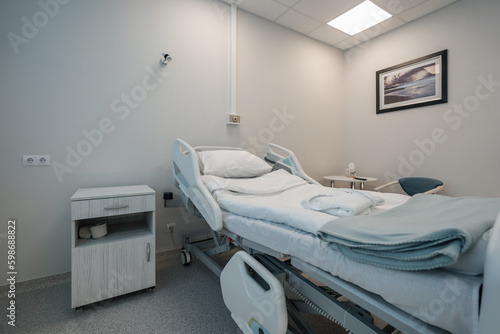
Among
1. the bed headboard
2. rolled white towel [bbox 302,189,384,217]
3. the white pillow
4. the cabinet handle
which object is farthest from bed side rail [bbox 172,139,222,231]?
rolled white towel [bbox 302,189,384,217]

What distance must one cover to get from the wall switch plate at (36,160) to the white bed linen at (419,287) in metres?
2.17

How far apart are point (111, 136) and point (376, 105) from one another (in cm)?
357

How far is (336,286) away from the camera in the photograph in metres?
0.89

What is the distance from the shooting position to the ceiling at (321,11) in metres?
2.75

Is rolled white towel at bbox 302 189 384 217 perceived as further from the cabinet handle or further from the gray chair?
the gray chair

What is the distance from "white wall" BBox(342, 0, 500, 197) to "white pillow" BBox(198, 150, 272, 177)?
2.17 m

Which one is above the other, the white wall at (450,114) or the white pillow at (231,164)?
the white wall at (450,114)

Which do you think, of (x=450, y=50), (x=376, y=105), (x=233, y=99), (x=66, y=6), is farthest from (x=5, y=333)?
(x=450, y=50)

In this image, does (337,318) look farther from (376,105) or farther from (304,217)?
(376,105)

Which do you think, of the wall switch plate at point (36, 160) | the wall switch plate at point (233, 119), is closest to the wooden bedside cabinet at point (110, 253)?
the wall switch plate at point (36, 160)

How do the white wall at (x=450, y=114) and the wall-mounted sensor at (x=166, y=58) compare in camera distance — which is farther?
the white wall at (x=450, y=114)

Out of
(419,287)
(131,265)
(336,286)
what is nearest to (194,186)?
(131,265)

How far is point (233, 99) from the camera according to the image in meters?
2.81

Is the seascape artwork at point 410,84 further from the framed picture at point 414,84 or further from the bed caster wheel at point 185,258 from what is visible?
the bed caster wheel at point 185,258
